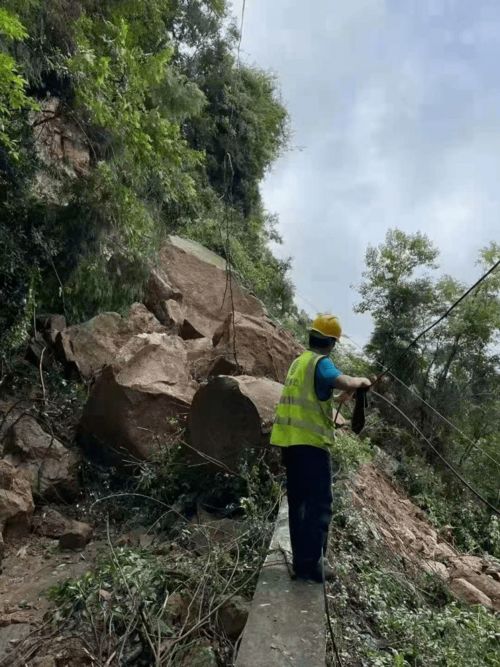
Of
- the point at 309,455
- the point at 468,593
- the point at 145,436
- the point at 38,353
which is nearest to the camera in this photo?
the point at 309,455

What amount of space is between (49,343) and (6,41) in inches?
154

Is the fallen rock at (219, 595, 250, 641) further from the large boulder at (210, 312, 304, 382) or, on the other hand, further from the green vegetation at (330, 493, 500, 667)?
the large boulder at (210, 312, 304, 382)

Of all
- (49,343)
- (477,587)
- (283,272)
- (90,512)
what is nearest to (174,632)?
(90,512)

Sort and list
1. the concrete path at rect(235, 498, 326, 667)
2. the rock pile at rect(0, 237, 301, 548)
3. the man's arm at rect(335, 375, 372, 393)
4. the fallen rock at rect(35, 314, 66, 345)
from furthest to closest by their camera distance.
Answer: the fallen rock at rect(35, 314, 66, 345)
the rock pile at rect(0, 237, 301, 548)
the man's arm at rect(335, 375, 372, 393)
the concrete path at rect(235, 498, 326, 667)

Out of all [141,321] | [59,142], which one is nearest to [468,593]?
[141,321]

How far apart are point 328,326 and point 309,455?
84 cm

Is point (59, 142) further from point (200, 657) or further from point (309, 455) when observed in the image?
point (200, 657)

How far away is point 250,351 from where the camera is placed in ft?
26.9

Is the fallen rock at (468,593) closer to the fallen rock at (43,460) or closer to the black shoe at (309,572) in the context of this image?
the black shoe at (309,572)

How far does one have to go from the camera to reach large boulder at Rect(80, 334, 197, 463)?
661cm

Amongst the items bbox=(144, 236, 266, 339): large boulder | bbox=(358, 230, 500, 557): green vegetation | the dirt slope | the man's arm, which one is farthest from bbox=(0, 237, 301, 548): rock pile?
bbox=(358, 230, 500, 557): green vegetation

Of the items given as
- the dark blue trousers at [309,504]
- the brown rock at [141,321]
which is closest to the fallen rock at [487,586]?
the dark blue trousers at [309,504]

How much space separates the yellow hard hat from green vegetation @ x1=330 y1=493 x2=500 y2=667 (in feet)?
5.51

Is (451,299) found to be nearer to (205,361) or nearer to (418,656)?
(205,361)
